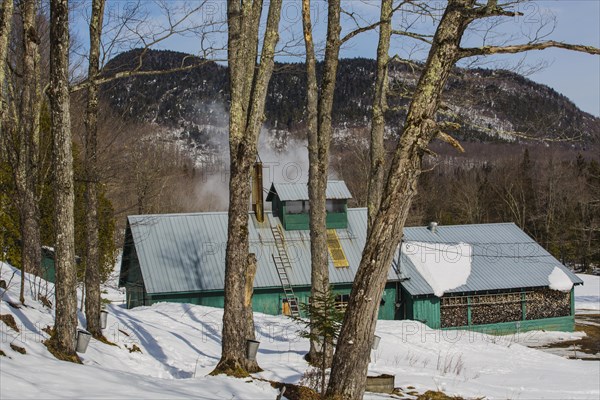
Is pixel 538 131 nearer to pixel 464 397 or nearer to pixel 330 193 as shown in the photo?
pixel 464 397

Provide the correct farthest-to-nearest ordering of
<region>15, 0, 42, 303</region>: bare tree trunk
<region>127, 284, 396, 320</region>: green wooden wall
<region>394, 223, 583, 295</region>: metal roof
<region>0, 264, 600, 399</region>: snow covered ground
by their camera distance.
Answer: <region>394, 223, 583, 295</region>: metal roof → <region>127, 284, 396, 320</region>: green wooden wall → <region>15, 0, 42, 303</region>: bare tree trunk → <region>0, 264, 600, 399</region>: snow covered ground

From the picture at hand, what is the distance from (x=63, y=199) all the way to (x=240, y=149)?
272cm

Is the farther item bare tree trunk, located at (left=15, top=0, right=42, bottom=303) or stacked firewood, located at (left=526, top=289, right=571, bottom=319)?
stacked firewood, located at (left=526, top=289, right=571, bottom=319)

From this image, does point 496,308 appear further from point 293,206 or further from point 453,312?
point 293,206

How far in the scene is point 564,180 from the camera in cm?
6556

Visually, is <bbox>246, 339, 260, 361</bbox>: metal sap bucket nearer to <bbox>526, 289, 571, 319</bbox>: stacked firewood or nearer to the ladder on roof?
the ladder on roof

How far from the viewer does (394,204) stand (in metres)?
6.77

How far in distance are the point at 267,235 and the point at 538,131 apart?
17.4 metres

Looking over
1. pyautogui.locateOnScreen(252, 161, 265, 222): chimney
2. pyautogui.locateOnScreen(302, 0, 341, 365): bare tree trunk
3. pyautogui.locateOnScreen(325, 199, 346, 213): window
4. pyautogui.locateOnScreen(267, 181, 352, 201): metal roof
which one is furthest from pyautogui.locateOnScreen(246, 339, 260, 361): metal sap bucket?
pyautogui.locateOnScreen(325, 199, 346, 213): window

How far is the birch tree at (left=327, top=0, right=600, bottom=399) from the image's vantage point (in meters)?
6.64

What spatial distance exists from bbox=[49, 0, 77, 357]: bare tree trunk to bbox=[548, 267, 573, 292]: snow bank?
23.3 meters

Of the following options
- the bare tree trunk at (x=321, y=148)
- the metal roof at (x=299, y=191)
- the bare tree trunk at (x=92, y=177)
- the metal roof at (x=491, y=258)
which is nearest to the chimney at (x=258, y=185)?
the bare tree trunk at (x=321, y=148)

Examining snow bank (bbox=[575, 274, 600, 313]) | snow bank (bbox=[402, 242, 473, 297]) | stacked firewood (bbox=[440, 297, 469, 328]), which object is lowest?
snow bank (bbox=[575, 274, 600, 313])

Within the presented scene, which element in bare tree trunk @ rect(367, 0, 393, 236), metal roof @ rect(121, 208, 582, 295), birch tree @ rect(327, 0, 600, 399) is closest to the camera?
birch tree @ rect(327, 0, 600, 399)
